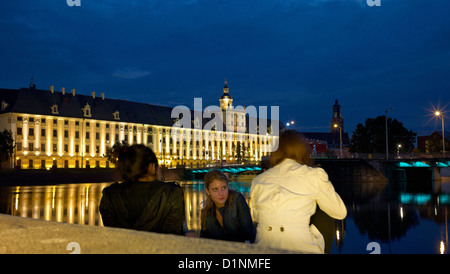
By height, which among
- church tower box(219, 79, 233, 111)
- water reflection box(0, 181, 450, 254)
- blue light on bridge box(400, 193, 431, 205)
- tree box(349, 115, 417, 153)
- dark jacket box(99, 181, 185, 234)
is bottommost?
blue light on bridge box(400, 193, 431, 205)

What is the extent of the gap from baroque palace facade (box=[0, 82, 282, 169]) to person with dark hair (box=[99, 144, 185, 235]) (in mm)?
73184

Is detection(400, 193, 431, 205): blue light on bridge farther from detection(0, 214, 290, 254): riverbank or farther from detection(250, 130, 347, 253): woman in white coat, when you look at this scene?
detection(0, 214, 290, 254): riverbank

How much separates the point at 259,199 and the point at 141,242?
1.24 m

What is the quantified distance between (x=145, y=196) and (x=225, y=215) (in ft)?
4.22

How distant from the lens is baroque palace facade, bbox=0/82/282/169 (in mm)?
86188

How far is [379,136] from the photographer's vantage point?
89.6 m

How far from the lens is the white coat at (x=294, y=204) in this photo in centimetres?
424

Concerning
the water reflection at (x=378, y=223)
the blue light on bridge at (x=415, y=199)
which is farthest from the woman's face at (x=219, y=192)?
the blue light on bridge at (x=415, y=199)

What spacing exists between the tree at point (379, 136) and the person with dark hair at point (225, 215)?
3453 inches

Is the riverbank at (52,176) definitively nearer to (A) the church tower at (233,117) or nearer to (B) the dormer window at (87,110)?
(B) the dormer window at (87,110)

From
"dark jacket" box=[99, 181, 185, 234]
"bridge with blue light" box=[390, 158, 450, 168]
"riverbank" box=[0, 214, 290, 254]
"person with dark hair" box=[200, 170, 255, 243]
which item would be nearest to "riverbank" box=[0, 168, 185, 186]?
"bridge with blue light" box=[390, 158, 450, 168]

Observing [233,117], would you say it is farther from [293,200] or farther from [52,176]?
[293,200]

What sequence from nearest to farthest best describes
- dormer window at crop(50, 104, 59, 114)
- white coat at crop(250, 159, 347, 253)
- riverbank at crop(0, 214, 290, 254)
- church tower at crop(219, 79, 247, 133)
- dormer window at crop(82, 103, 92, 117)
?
riverbank at crop(0, 214, 290, 254) < white coat at crop(250, 159, 347, 253) < dormer window at crop(50, 104, 59, 114) < dormer window at crop(82, 103, 92, 117) < church tower at crop(219, 79, 247, 133)

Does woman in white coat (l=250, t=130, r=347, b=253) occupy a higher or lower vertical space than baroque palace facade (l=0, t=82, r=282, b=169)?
lower
